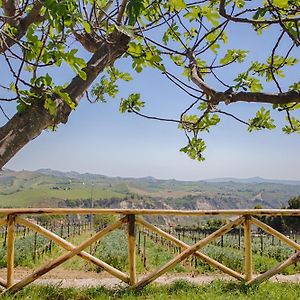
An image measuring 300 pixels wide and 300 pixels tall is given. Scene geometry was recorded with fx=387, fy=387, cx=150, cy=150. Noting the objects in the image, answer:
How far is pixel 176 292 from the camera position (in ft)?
18.5

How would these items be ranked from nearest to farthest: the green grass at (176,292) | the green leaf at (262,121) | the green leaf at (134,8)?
the green leaf at (134,8) → the green leaf at (262,121) → the green grass at (176,292)

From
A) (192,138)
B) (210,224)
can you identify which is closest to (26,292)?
(192,138)

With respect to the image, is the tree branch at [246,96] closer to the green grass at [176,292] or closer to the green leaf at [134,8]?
the green leaf at [134,8]

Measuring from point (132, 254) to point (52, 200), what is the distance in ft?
539

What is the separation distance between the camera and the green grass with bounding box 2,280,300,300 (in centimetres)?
523

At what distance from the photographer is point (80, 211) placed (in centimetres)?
555

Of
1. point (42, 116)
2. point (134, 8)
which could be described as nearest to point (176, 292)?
point (42, 116)

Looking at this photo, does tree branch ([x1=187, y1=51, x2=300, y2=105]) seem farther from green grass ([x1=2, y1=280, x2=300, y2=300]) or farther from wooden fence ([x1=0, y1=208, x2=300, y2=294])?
green grass ([x1=2, y1=280, x2=300, y2=300])

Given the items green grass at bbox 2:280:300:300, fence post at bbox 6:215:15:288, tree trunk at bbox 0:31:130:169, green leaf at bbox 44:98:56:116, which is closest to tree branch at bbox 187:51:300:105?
tree trunk at bbox 0:31:130:169

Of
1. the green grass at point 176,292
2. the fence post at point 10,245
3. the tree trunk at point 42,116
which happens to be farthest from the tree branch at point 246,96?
the fence post at point 10,245

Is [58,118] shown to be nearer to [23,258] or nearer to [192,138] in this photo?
[192,138]

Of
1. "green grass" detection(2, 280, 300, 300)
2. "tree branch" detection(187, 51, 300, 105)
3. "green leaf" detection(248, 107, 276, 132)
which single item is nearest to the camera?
"tree branch" detection(187, 51, 300, 105)

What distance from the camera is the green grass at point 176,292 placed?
17.1 feet

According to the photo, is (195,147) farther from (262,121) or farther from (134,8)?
(134,8)
